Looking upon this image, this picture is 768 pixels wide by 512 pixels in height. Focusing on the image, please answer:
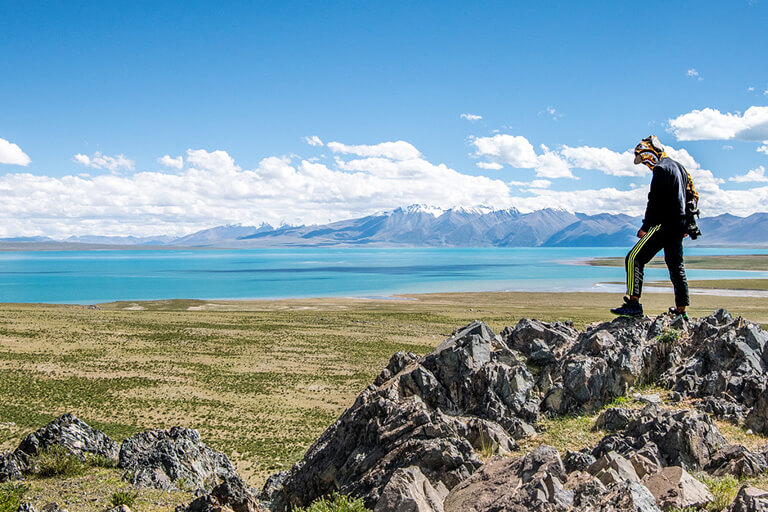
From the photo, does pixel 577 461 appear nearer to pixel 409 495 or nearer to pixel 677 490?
pixel 677 490

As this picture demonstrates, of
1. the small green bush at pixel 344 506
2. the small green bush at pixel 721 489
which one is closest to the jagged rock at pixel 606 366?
the small green bush at pixel 721 489

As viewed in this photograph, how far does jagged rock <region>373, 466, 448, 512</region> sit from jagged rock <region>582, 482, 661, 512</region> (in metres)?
2.19

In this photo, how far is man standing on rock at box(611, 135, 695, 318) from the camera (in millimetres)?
11453

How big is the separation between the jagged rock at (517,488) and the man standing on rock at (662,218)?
6.33 m

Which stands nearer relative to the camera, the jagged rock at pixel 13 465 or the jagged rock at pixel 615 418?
the jagged rock at pixel 615 418

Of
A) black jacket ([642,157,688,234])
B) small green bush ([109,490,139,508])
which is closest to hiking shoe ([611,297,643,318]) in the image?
black jacket ([642,157,688,234])

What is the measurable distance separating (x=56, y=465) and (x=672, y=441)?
1601 cm

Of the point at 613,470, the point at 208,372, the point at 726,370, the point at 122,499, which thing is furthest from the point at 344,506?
the point at 208,372

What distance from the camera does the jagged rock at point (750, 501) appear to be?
583 cm

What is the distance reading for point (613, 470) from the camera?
282 inches

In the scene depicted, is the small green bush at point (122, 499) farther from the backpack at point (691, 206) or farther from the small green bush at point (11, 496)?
the backpack at point (691, 206)

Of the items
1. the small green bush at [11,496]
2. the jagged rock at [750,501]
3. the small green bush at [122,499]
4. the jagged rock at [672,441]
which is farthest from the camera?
the small green bush at [122,499]

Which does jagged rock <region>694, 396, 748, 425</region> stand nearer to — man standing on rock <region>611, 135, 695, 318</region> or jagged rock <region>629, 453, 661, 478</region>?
man standing on rock <region>611, 135, 695, 318</region>

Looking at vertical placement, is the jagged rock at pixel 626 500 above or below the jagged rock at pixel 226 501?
above
